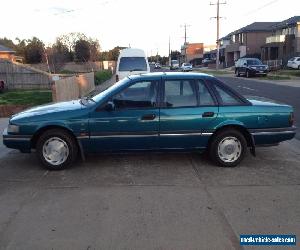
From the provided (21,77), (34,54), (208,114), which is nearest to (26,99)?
(21,77)

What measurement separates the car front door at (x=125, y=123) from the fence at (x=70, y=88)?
8.29 metres

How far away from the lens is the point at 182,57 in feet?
407

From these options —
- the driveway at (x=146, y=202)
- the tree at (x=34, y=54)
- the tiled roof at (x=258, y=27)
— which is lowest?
the driveway at (x=146, y=202)

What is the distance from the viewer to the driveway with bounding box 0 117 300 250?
158 inches

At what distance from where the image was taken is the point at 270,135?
6480 mm

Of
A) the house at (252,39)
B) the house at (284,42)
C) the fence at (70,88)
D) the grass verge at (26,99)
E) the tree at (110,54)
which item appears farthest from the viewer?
the tree at (110,54)

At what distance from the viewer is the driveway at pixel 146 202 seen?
401cm

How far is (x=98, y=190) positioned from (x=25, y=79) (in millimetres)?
22848

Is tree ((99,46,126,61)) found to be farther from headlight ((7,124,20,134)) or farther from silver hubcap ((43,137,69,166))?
silver hubcap ((43,137,69,166))

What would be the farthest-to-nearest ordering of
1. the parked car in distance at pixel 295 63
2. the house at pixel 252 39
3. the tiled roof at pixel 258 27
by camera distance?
the tiled roof at pixel 258 27 → the house at pixel 252 39 → the parked car in distance at pixel 295 63

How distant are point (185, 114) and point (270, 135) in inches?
58.8

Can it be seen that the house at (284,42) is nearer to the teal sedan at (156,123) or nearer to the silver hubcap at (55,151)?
the teal sedan at (156,123)

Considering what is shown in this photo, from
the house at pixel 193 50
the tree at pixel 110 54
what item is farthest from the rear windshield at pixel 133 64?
the house at pixel 193 50

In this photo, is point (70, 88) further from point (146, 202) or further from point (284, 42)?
point (284, 42)
